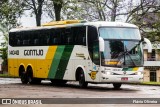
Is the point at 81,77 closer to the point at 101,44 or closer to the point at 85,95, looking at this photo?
the point at 101,44

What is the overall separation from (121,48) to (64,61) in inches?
164

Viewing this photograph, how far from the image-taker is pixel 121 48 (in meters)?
24.7

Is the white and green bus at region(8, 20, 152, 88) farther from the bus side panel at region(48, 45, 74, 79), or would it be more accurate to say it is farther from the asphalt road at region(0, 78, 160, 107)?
the asphalt road at region(0, 78, 160, 107)

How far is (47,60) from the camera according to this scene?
96.7 ft

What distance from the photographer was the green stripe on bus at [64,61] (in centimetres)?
2720

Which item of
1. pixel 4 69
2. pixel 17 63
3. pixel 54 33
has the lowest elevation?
pixel 4 69

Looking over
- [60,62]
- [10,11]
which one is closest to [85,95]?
[60,62]

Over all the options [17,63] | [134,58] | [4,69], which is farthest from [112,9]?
[4,69]

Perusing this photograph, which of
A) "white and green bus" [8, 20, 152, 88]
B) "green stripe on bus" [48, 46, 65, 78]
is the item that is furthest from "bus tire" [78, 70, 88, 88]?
"green stripe on bus" [48, 46, 65, 78]

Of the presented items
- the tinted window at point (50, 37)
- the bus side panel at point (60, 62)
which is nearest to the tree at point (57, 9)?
the tinted window at point (50, 37)

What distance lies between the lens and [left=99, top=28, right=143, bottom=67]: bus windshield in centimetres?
2447

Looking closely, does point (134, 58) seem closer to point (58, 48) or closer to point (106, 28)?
point (106, 28)

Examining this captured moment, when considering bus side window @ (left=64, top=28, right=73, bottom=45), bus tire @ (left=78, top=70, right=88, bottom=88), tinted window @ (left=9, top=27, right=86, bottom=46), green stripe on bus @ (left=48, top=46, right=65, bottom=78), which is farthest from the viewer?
green stripe on bus @ (left=48, top=46, right=65, bottom=78)

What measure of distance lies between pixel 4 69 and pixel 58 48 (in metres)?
41.1
